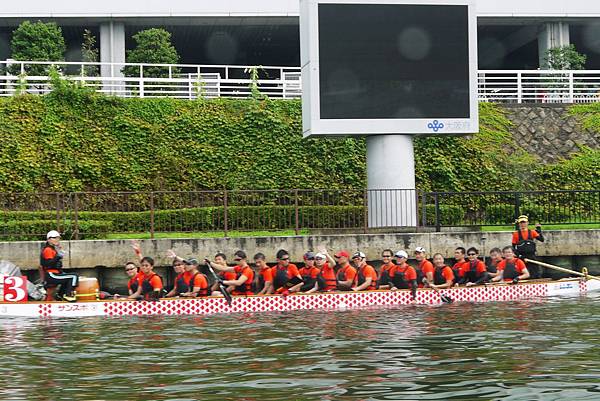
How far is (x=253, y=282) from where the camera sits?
21.9 meters

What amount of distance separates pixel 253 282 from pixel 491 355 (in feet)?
28.6

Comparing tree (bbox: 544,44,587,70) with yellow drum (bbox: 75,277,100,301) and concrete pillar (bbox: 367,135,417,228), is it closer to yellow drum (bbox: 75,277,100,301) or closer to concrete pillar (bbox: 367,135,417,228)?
concrete pillar (bbox: 367,135,417,228)

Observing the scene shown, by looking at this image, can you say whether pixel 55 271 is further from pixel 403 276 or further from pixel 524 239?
pixel 524 239

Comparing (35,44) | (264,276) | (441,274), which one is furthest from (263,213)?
(35,44)

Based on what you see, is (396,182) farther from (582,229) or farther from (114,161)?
(114,161)

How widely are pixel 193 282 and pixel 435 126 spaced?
813 centimetres

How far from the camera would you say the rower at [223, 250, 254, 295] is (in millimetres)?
21688

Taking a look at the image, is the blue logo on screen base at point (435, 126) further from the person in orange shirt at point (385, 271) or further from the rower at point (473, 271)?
the person in orange shirt at point (385, 271)

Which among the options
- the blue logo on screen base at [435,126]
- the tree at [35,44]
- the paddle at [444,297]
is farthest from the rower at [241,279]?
the tree at [35,44]

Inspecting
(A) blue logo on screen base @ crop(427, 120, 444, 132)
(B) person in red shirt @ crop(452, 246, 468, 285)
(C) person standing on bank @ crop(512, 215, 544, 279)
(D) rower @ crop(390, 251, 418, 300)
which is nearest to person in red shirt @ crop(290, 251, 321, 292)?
(D) rower @ crop(390, 251, 418, 300)

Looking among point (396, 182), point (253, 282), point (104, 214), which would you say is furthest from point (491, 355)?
point (104, 214)

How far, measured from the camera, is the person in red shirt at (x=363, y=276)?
22.1m

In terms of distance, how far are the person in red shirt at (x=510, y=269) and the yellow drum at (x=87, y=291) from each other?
29.2ft

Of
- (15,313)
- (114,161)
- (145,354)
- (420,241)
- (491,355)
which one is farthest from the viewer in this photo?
(114,161)
